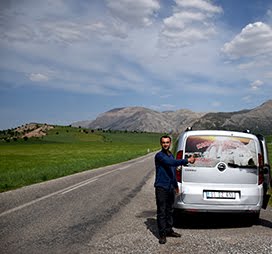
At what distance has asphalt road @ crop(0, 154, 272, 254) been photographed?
20.7 feet

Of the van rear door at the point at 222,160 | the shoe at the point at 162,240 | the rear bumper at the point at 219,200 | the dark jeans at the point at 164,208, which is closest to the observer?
the shoe at the point at 162,240

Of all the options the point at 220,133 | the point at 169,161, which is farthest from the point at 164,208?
the point at 220,133

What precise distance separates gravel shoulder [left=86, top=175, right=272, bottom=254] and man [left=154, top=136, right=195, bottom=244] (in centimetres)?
34

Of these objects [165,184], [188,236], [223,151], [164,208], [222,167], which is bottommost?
[188,236]

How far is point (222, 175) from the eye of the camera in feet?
25.3

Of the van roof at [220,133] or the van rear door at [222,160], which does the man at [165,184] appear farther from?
the van roof at [220,133]

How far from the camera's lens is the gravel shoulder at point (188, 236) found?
20.3 ft

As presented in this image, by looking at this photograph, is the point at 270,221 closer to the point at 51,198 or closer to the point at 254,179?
the point at 254,179

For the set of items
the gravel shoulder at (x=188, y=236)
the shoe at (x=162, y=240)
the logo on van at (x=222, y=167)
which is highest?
the logo on van at (x=222, y=167)

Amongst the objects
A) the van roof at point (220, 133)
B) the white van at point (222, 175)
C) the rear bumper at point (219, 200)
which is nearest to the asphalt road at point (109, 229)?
the rear bumper at point (219, 200)

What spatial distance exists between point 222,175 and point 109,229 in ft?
8.11

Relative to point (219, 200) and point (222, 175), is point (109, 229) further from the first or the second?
point (222, 175)

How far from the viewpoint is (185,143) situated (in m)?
7.98

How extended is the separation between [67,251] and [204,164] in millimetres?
3194
